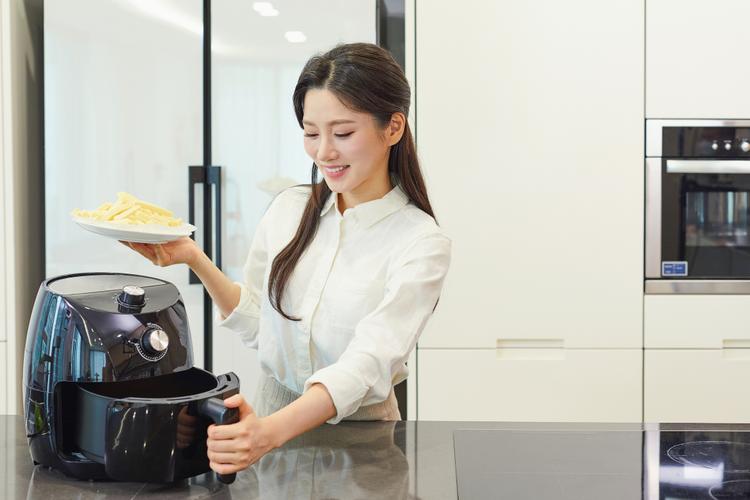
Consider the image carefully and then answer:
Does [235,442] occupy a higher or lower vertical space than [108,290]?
lower

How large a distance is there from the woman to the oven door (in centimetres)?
103

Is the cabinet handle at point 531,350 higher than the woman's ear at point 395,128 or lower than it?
lower

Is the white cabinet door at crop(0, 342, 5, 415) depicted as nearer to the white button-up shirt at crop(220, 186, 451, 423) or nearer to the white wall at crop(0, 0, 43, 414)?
the white wall at crop(0, 0, 43, 414)

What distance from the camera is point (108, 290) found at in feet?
3.30

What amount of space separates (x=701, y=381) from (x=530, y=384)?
0.44 m

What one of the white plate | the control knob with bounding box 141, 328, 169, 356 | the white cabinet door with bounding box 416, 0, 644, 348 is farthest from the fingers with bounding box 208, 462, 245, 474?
the white cabinet door with bounding box 416, 0, 644, 348

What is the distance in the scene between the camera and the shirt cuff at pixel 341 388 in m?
1.09

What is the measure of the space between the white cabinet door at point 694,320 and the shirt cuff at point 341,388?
133cm

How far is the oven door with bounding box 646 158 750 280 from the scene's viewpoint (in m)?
2.24

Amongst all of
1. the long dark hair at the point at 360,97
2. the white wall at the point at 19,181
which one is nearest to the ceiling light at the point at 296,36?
the white wall at the point at 19,181

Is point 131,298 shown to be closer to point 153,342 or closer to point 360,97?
point 153,342

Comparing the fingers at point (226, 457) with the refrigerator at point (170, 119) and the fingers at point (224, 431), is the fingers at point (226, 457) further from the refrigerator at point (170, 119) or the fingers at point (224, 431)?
the refrigerator at point (170, 119)

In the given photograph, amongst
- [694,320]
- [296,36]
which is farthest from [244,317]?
[694,320]

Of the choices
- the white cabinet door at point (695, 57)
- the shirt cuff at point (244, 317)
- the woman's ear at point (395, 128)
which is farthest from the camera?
the white cabinet door at point (695, 57)
